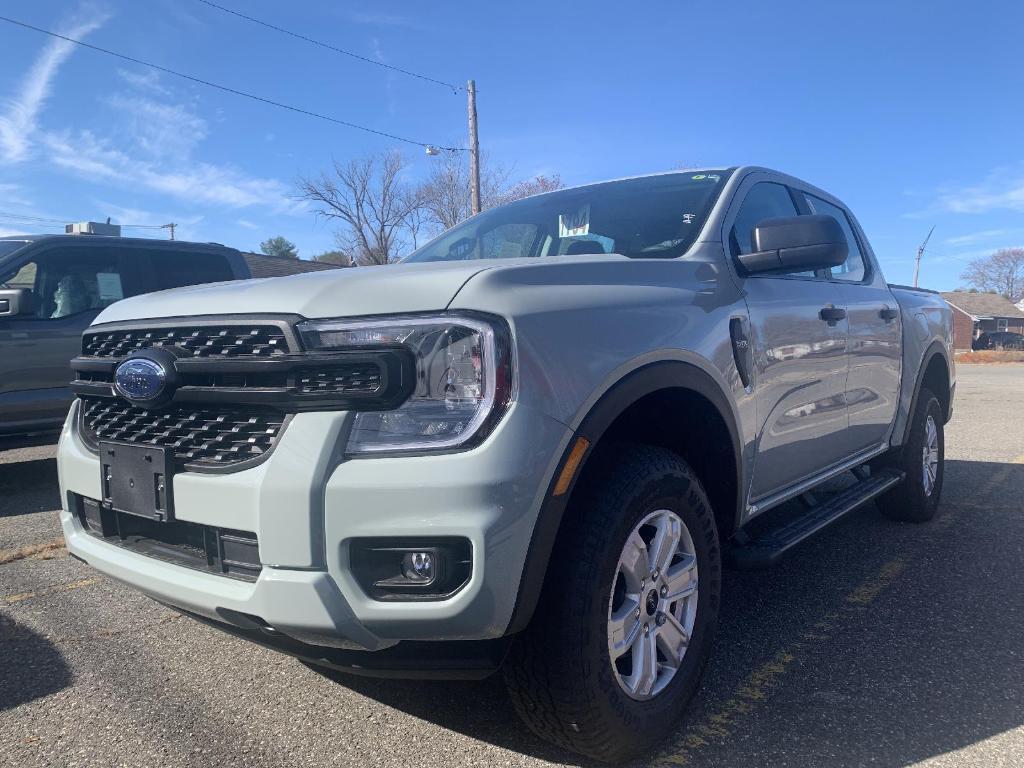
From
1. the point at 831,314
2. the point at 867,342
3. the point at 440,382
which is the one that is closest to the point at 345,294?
the point at 440,382

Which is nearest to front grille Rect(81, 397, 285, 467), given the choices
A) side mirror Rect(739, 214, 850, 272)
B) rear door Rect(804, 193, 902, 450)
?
side mirror Rect(739, 214, 850, 272)

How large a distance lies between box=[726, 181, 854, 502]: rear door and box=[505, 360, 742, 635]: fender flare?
1.73 ft

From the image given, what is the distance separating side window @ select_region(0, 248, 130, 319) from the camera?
241 inches

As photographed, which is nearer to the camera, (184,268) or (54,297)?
(54,297)

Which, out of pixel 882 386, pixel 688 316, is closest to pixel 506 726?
pixel 688 316

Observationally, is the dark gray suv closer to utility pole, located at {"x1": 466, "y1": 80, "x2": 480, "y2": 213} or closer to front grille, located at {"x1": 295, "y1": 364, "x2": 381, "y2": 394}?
front grille, located at {"x1": 295, "y1": 364, "x2": 381, "y2": 394}

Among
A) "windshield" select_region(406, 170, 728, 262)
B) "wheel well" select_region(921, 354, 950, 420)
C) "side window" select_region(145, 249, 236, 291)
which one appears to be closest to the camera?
"windshield" select_region(406, 170, 728, 262)

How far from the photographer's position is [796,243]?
287 centimetres

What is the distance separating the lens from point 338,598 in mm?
1835

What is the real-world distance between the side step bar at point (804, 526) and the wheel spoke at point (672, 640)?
50 cm

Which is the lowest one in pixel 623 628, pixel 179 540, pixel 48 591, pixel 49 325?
pixel 48 591

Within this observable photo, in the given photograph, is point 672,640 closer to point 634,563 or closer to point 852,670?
point 634,563

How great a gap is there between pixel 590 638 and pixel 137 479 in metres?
1.34

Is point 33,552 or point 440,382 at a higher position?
point 440,382
